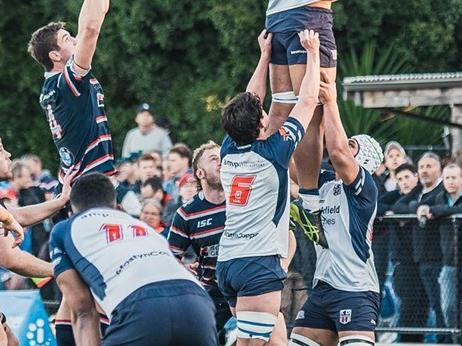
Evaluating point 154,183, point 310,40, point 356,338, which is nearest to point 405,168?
point 154,183

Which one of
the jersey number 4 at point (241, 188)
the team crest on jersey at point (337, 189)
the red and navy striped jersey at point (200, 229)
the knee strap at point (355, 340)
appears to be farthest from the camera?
the red and navy striped jersey at point (200, 229)

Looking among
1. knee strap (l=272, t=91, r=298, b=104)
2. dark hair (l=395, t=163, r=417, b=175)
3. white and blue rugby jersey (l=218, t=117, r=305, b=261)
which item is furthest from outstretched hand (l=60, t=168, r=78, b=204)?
dark hair (l=395, t=163, r=417, b=175)

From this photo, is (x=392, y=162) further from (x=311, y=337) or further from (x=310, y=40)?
(x=310, y=40)

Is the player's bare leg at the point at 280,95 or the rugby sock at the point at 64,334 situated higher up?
the player's bare leg at the point at 280,95

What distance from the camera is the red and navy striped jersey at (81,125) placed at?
1036 centimetres

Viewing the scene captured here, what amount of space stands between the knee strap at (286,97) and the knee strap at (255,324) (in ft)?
4.89

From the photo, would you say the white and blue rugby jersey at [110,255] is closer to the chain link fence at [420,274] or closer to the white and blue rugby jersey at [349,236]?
the white and blue rugby jersey at [349,236]

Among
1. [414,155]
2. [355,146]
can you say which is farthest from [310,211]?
[414,155]

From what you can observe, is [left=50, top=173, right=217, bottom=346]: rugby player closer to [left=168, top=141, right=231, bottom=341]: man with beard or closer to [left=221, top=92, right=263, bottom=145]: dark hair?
[left=221, top=92, right=263, bottom=145]: dark hair

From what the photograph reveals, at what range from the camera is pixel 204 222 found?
1131cm

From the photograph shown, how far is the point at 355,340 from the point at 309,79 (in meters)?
1.92

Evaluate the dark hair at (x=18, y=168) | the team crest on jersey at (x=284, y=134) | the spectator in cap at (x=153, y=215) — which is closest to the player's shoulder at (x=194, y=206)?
the team crest on jersey at (x=284, y=134)

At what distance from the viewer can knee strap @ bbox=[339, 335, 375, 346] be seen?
400 inches

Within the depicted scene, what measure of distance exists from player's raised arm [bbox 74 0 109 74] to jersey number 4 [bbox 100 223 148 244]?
214 centimetres
